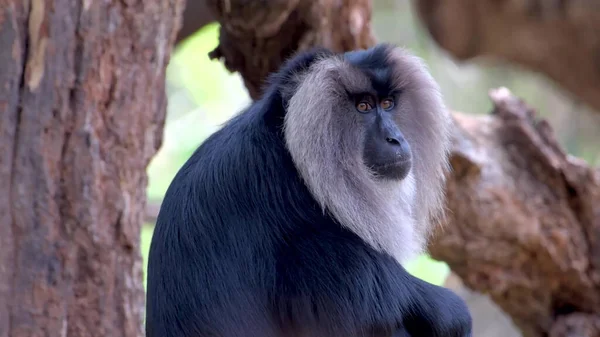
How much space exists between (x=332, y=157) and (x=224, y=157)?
40 centimetres

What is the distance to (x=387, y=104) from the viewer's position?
3252 millimetres

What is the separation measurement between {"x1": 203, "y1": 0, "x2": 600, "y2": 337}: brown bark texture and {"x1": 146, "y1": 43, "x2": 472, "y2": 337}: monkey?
1.45m

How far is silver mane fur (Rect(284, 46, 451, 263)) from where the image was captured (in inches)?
115

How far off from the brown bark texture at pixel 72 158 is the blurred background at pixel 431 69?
→ 9.07 metres

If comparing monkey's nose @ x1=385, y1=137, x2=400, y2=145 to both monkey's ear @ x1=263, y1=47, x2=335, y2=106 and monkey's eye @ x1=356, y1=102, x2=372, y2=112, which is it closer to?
monkey's eye @ x1=356, y1=102, x2=372, y2=112

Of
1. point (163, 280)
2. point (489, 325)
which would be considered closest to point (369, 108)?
point (163, 280)

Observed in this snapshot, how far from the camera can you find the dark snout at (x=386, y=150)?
306 centimetres

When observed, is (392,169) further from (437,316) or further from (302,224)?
(437,316)

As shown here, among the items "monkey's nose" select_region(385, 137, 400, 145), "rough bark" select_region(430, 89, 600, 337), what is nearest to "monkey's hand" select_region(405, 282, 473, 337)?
"monkey's nose" select_region(385, 137, 400, 145)

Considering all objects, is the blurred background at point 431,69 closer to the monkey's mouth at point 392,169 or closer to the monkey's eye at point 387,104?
the monkey's eye at point 387,104

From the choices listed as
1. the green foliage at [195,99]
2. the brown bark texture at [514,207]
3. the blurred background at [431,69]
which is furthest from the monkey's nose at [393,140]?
the green foliage at [195,99]

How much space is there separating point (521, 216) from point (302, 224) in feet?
7.75

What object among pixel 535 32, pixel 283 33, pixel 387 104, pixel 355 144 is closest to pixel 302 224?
pixel 355 144

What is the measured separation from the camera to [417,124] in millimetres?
3424
